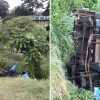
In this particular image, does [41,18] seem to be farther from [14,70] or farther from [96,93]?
[96,93]

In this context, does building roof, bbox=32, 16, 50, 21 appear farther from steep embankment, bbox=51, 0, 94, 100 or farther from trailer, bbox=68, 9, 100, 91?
trailer, bbox=68, 9, 100, 91

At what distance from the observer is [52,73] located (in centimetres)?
336

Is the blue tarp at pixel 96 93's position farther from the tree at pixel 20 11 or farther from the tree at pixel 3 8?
the tree at pixel 3 8

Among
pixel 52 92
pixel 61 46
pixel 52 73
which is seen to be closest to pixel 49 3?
pixel 61 46

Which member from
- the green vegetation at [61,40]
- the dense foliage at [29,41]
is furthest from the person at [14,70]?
the green vegetation at [61,40]

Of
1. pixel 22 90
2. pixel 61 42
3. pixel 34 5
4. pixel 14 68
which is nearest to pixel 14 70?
pixel 14 68

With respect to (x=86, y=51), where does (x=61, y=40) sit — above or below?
above

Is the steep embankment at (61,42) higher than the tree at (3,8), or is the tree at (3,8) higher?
the tree at (3,8)

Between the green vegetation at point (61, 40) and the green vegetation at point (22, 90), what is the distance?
4.3 inches

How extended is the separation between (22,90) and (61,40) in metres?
0.74

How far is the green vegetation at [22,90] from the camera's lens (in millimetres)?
3367

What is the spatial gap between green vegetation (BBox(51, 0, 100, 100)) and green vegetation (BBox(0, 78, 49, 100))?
0.11 m

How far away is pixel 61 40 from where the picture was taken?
11.0ft

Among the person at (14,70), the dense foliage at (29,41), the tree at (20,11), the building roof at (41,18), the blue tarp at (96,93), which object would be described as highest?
the tree at (20,11)
